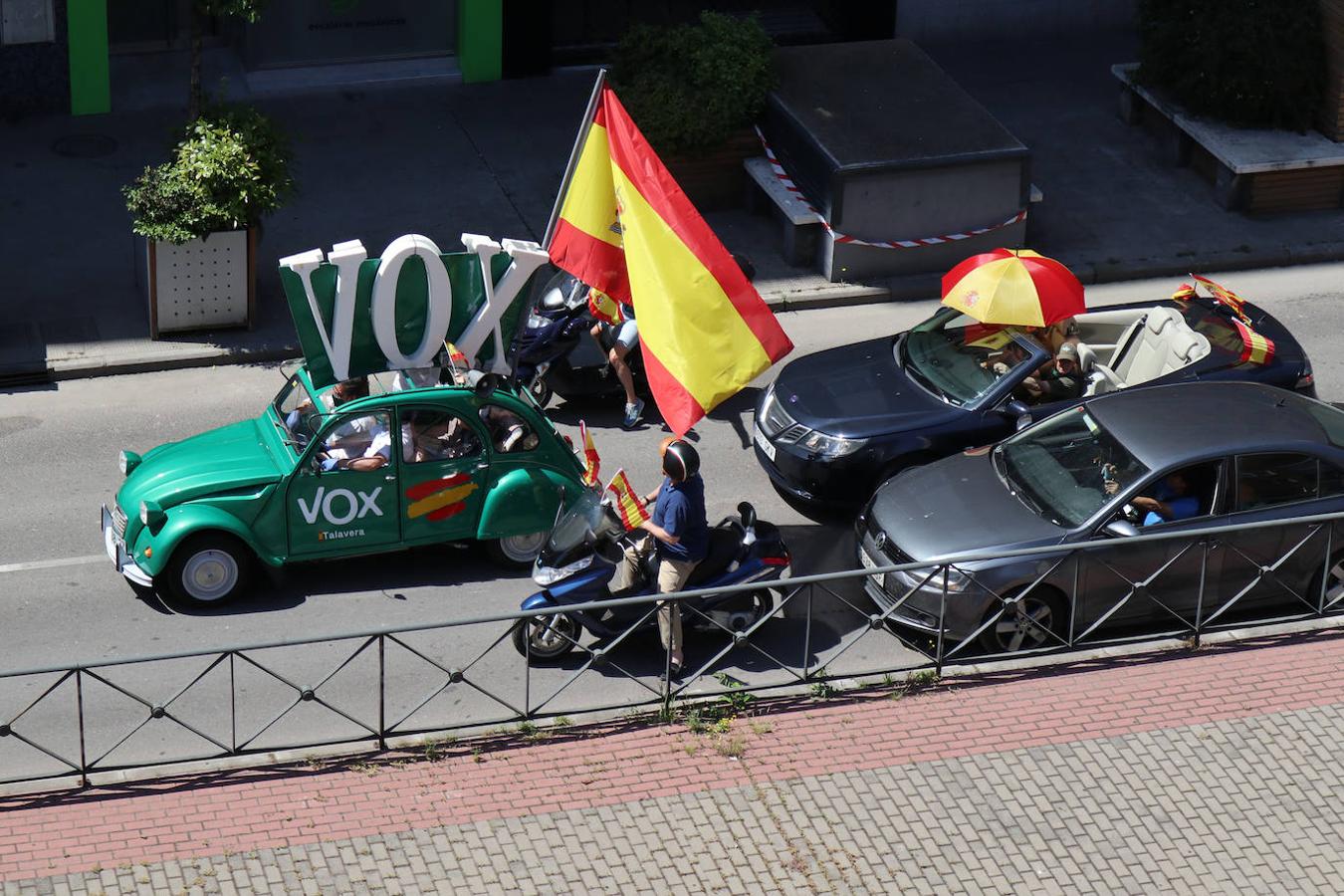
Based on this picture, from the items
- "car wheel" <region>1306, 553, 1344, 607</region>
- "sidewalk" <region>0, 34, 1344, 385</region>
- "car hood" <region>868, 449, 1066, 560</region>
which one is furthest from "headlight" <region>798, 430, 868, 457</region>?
"sidewalk" <region>0, 34, 1344, 385</region>

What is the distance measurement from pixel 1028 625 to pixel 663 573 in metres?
2.47

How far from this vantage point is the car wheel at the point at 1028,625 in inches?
479

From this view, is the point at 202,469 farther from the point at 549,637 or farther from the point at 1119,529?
the point at 1119,529

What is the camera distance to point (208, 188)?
16297 millimetres

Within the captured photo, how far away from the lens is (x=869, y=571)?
11672 mm

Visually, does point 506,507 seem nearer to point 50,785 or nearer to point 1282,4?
point 50,785

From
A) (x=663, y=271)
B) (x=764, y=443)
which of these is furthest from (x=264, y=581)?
(x=764, y=443)

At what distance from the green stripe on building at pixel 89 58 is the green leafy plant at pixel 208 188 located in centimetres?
481

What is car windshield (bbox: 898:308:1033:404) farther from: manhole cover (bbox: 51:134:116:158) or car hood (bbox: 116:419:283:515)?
manhole cover (bbox: 51:134:116:158)

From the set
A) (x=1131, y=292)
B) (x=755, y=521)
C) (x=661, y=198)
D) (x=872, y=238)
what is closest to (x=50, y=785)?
(x=755, y=521)

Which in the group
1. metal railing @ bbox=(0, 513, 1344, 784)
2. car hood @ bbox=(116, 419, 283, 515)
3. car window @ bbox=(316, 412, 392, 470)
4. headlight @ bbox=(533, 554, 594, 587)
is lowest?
metal railing @ bbox=(0, 513, 1344, 784)

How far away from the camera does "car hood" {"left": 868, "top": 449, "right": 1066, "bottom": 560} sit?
12234 millimetres

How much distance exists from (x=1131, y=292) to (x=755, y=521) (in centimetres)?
767

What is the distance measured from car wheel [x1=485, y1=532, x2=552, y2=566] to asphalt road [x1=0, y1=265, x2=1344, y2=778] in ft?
0.43
